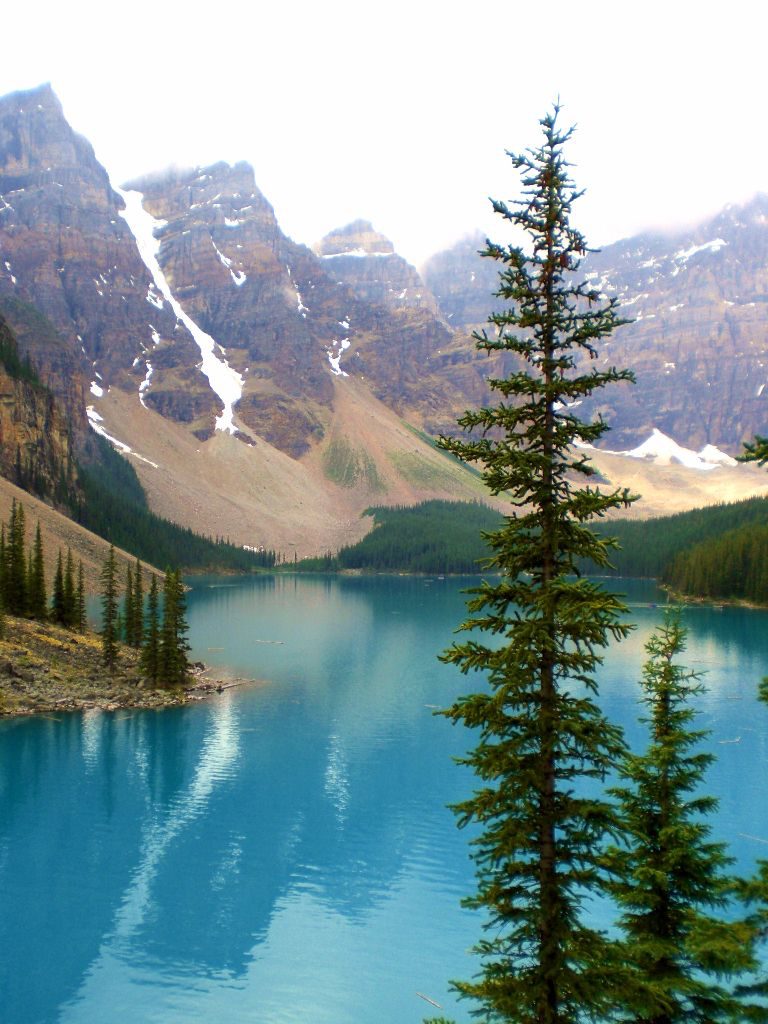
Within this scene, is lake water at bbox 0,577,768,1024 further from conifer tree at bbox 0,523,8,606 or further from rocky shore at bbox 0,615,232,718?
conifer tree at bbox 0,523,8,606

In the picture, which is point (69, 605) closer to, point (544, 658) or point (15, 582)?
point (15, 582)

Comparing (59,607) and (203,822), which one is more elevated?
(59,607)

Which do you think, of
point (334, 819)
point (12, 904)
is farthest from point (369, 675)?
point (12, 904)

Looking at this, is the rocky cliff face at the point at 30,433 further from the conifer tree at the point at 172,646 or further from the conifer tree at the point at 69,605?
the conifer tree at the point at 172,646

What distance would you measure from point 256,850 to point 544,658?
28850mm

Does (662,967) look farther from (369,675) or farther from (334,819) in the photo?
(369,675)

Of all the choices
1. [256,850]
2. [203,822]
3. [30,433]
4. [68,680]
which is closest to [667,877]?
[256,850]

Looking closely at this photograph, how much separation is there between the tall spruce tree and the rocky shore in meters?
52.7

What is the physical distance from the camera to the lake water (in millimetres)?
27375

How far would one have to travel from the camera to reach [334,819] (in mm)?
41938

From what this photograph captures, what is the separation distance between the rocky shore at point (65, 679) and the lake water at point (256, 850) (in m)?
2.22

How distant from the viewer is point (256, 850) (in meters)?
37.7

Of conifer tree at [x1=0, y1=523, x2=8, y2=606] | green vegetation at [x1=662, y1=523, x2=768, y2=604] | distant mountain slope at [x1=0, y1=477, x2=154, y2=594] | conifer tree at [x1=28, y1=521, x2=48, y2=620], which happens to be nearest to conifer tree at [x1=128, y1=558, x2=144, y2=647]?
conifer tree at [x1=28, y1=521, x2=48, y2=620]

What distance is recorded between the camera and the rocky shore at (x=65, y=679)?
6034 cm
